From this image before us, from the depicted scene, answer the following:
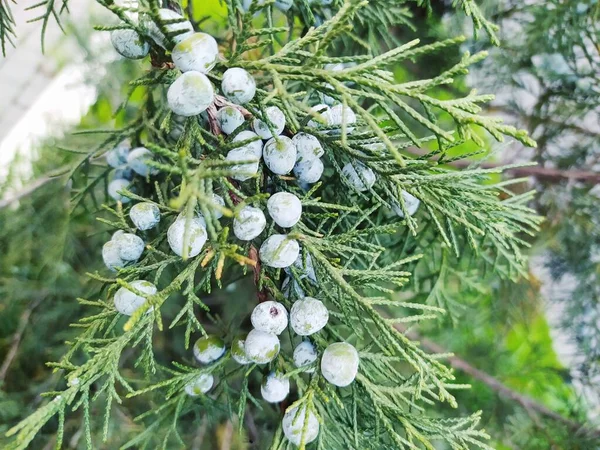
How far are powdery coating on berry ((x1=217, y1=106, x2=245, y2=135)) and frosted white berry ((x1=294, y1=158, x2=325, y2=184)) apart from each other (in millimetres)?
119

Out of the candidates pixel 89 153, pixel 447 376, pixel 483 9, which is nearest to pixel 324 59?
pixel 447 376

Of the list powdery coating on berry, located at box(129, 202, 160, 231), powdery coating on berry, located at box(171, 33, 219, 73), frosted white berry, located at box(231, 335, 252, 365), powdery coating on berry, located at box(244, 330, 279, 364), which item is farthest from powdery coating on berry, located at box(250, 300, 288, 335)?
powdery coating on berry, located at box(171, 33, 219, 73)

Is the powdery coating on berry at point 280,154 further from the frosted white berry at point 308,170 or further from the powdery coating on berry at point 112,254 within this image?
the powdery coating on berry at point 112,254

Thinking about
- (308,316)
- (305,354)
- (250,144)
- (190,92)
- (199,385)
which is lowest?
(199,385)

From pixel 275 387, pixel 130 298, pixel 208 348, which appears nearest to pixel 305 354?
pixel 275 387

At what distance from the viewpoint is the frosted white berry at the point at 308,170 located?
0.82 m

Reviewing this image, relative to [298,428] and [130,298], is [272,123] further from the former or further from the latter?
[298,428]

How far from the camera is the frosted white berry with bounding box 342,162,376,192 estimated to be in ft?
2.73

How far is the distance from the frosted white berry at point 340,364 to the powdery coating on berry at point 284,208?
0.71 ft

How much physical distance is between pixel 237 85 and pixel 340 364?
0.45m

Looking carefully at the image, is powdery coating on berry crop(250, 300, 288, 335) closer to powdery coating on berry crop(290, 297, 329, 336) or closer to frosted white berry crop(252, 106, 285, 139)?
powdery coating on berry crop(290, 297, 329, 336)

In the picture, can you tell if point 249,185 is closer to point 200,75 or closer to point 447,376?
point 200,75

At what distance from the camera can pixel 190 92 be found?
0.66 metres

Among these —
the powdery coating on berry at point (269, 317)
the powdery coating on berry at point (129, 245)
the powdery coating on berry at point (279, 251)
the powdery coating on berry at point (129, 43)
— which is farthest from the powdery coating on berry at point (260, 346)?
the powdery coating on berry at point (129, 43)
